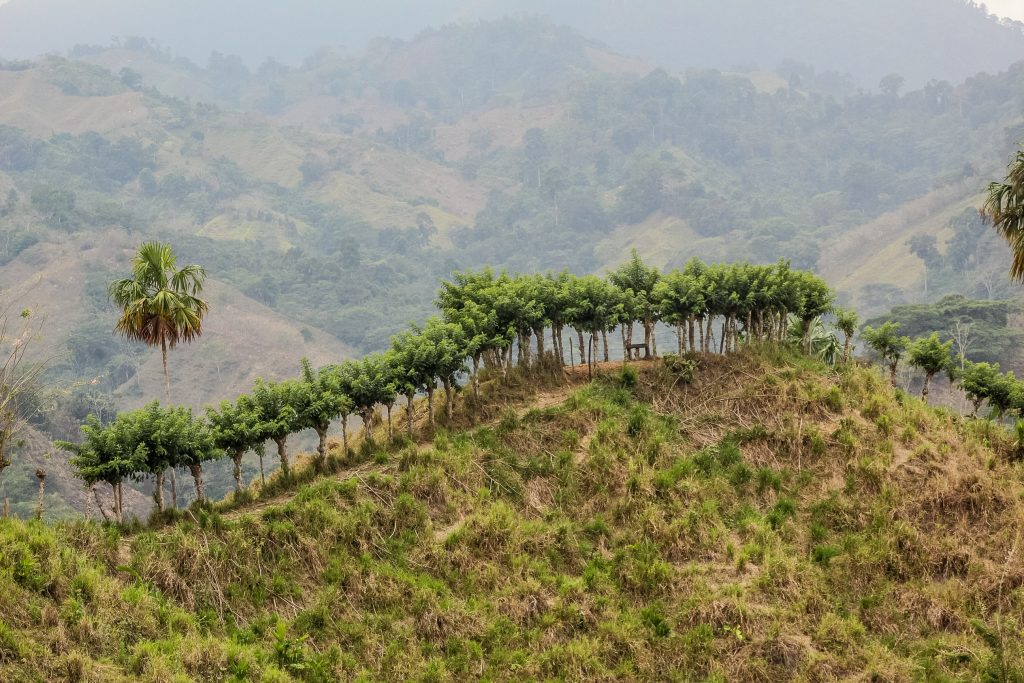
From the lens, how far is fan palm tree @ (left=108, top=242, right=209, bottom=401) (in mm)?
25750

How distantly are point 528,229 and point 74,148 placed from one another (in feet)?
291

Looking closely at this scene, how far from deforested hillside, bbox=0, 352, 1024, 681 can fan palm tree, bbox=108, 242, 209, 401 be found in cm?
584

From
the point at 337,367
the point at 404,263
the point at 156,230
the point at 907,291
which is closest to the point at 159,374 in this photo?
the point at 156,230

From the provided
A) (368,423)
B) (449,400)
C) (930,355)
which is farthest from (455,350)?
(930,355)

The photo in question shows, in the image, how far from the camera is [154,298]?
25.8 metres

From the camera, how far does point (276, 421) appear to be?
24359 millimetres

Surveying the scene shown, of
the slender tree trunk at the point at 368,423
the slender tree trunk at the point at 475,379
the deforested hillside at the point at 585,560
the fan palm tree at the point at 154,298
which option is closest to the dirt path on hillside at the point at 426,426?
the deforested hillside at the point at 585,560

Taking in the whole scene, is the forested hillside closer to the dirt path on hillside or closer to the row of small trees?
the dirt path on hillside

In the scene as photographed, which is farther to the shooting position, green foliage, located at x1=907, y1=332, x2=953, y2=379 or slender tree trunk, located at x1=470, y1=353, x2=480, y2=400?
green foliage, located at x1=907, y1=332, x2=953, y2=379

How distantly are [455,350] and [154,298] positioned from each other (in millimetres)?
8557

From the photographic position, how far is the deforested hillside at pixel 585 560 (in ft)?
63.7

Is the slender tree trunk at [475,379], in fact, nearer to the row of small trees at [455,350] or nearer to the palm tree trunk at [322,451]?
the row of small trees at [455,350]

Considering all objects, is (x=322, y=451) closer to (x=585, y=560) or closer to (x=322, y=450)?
(x=322, y=450)

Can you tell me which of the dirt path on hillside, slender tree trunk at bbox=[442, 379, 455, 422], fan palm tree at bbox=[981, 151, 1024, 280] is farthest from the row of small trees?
fan palm tree at bbox=[981, 151, 1024, 280]
